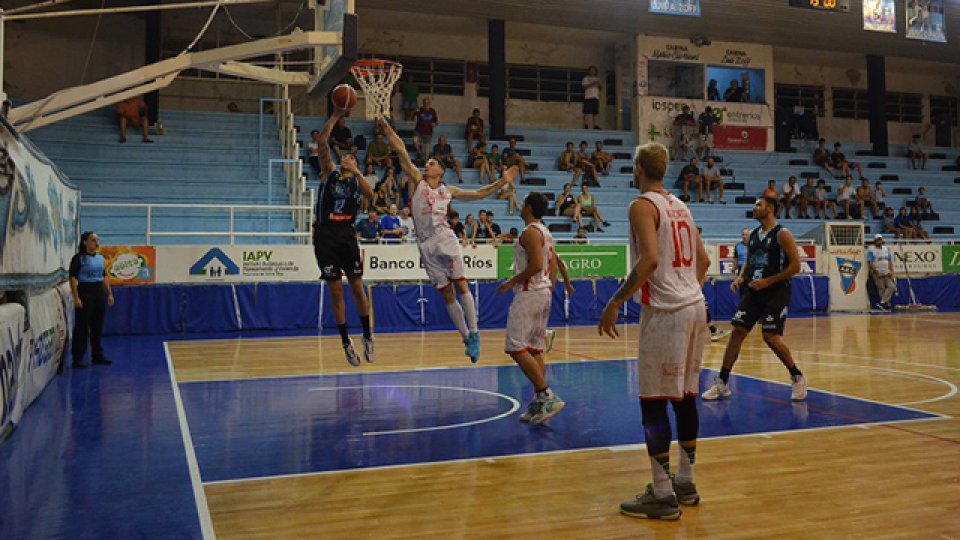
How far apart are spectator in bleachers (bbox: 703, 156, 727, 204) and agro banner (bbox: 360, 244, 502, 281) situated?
9856mm

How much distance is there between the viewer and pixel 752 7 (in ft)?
77.5

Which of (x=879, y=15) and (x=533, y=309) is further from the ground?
(x=879, y=15)

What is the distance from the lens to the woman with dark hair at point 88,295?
10.6 metres

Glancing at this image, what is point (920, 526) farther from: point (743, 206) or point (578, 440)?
point (743, 206)

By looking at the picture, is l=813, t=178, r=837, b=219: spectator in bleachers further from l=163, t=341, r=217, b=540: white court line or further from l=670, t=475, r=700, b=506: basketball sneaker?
l=670, t=475, r=700, b=506: basketball sneaker

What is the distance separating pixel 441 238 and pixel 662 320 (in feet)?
12.3

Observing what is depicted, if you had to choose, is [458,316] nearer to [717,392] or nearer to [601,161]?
[717,392]

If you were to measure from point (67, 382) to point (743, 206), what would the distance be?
19653 mm

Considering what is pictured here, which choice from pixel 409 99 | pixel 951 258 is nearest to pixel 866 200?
pixel 951 258

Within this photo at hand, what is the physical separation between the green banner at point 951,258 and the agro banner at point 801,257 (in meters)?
4.26

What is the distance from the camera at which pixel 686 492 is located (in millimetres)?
4371

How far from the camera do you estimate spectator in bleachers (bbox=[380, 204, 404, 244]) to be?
16.6 m

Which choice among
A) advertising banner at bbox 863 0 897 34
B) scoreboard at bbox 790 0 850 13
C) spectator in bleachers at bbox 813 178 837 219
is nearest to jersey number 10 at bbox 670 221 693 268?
scoreboard at bbox 790 0 850 13

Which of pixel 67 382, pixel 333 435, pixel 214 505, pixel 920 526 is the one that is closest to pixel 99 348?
pixel 67 382
